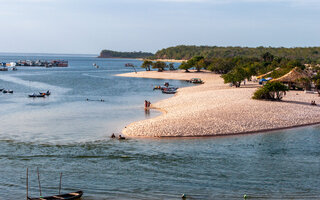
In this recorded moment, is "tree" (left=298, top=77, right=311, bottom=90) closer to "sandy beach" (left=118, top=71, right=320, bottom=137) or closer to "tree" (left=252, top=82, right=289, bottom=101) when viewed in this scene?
"sandy beach" (left=118, top=71, right=320, bottom=137)

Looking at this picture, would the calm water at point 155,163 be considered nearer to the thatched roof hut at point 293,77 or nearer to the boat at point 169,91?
the thatched roof hut at point 293,77

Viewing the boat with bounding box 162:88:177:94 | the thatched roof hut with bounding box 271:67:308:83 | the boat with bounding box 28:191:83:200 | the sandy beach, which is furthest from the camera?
the boat with bounding box 162:88:177:94

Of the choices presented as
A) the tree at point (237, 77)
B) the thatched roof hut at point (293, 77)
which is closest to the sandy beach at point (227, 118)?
the thatched roof hut at point (293, 77)

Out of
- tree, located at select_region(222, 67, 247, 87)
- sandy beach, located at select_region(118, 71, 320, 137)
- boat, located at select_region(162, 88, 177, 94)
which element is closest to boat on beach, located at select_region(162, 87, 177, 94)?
boat, located at select_region(162, 88, 177, 94)

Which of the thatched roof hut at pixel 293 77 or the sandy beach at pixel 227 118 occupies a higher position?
the thatched roof hut at pixel 293 77

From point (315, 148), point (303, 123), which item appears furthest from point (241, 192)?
point (303, 123)

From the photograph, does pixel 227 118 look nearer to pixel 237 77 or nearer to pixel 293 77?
pixel 293 77

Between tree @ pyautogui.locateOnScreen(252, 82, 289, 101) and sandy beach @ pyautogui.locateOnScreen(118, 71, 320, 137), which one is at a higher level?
tree @ pyautogui.locateOnScreen(252, 82, 289, 101)

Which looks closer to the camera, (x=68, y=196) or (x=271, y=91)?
(x=68, y=196)

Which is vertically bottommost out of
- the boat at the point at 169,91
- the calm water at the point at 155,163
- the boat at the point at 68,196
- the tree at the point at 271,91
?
the boat at the point at 68,196

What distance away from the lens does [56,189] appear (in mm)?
22984

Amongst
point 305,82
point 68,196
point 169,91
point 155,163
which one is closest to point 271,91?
point 305,82

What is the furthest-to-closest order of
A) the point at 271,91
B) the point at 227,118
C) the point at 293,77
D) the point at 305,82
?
the point at 293,77, the point at 305,82, the point at 271,91, the point at 227,118

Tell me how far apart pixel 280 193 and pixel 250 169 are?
4.17 m
